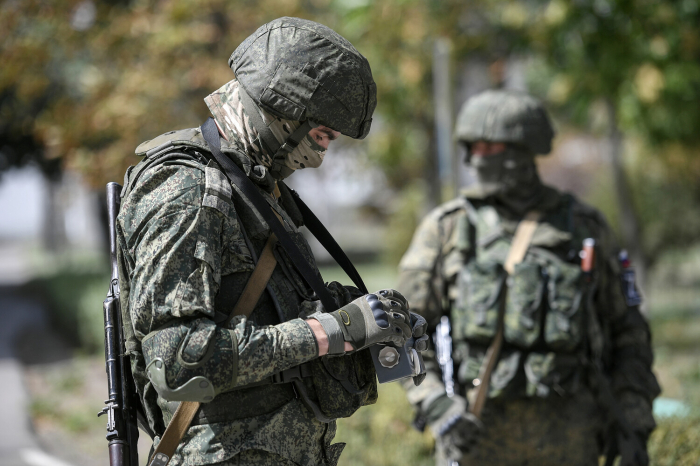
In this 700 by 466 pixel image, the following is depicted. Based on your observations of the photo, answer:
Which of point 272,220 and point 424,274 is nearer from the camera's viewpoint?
point 272,220

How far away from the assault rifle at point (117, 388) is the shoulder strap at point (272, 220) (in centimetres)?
41

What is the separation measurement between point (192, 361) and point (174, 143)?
567 millimetres

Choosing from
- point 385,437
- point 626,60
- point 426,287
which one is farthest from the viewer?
point 626,60

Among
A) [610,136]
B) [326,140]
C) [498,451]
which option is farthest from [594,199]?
[326,140]

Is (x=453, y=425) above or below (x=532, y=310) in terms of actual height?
below

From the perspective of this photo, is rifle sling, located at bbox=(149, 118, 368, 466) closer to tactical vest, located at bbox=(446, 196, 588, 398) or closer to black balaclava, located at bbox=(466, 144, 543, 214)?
tactical vest, located at bbox=(446, 196, 588, 398)

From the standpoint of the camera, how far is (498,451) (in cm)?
331

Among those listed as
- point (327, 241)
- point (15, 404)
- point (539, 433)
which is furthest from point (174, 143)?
point (15, 404)

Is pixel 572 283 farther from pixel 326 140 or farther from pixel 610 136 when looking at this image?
pixel 610 136

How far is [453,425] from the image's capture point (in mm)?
3105

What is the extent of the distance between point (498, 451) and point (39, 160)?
13.5m

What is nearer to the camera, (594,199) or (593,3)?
(593,3)

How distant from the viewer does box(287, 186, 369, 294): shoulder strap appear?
2.24m

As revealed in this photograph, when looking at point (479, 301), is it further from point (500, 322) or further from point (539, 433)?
point (539, 433)
